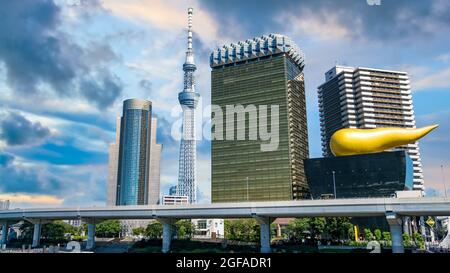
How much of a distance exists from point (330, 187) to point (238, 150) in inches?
2464

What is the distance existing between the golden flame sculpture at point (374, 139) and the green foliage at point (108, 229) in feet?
228

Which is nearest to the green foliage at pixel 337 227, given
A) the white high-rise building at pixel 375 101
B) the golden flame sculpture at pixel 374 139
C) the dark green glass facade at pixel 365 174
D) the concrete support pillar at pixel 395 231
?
the golden flame sculpture at pixel 374 139

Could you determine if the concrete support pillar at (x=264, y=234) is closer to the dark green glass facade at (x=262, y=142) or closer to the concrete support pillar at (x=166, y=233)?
the concrete support pillar at (x=166, y=233)

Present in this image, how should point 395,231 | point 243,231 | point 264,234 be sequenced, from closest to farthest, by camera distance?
1. point 395,231
2. point 264,234
3. point 243,231

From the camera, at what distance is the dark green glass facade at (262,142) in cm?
15462

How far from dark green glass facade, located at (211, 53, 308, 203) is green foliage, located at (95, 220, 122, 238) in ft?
168

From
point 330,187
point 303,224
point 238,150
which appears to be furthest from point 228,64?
point 303,224

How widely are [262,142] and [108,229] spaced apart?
235 ft

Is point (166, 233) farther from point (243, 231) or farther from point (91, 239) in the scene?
point (243, 231)

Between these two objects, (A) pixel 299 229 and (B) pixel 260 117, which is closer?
(A) pixel 299 229

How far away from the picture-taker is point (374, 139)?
7481cm

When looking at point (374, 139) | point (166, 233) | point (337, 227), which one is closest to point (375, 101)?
point (374, 139)
